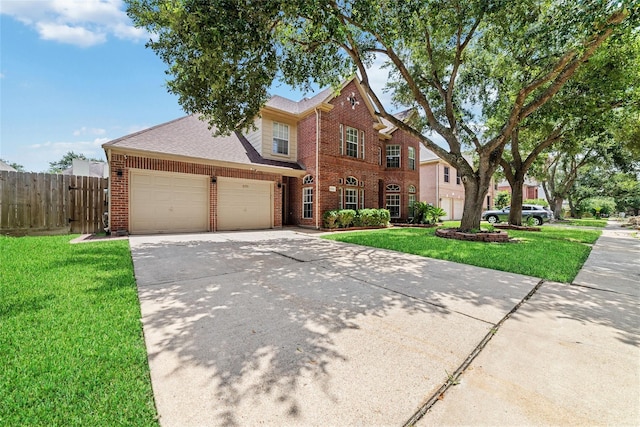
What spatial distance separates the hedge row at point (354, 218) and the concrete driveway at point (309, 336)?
25.5ft

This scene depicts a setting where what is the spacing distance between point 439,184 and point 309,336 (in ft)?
77.8

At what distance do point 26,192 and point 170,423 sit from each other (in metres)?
11.6

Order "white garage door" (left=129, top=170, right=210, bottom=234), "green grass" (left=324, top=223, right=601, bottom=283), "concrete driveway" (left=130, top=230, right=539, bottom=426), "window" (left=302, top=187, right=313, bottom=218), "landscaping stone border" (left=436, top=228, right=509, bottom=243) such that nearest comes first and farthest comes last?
"concrete driveway" (left=130, top=230, right=539, bottom=426), "green grass" (left=324, top=223, right=601, bottom=283), "landscaping stone border" (left=436, top=228, right=509, bottom=243), "white garage door" (left=129, top=170, right=210, bottom=234), "window" (left=302, top=187, right=313, bottom=218)

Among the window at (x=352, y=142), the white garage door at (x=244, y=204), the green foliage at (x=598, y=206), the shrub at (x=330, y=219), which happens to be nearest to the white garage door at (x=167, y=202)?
the white garage door at (x=244, y=204)

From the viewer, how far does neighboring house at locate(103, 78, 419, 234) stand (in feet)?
33.0

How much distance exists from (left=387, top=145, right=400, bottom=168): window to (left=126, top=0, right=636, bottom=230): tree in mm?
5941

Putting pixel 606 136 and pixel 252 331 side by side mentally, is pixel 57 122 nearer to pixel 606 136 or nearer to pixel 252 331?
pixel 252 331

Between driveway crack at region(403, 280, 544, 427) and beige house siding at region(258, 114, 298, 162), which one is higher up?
beige house siding at region(258, 114, 298, 162)

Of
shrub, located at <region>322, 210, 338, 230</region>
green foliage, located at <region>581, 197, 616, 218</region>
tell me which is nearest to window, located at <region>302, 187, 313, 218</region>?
shrub, located at <region>322, 210, 338, 230</region>

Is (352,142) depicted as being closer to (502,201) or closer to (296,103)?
(296,103)

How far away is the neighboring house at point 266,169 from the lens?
10.1 metres

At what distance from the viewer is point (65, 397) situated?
5.54ft

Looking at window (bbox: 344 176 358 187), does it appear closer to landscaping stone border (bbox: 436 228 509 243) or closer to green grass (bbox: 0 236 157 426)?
landscaping stone border (bbox: 436 228 509 243)

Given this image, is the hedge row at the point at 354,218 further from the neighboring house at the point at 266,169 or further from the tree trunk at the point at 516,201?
the tree trunk at the point at 516,201
